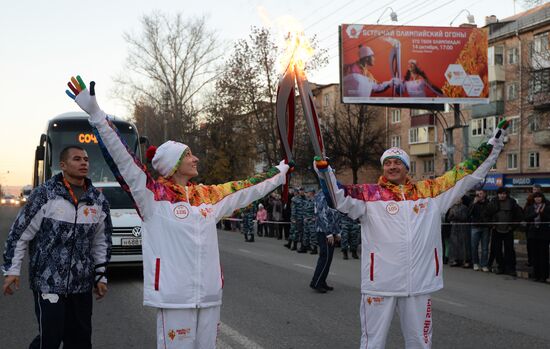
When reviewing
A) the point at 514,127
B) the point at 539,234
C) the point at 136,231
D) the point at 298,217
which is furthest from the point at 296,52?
the point at 514,127

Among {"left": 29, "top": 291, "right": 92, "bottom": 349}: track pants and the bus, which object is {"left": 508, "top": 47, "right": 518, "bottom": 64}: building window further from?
{"left": 29, "top": 291, "right": 92, "bottom": 349}: track pants

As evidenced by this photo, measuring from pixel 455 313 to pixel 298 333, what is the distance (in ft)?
8.00

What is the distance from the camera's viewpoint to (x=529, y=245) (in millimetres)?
12016

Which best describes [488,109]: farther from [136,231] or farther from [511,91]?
[136,231]

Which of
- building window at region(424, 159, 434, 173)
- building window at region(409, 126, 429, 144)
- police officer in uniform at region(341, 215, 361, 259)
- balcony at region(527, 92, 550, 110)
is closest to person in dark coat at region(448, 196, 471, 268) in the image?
police officer in uniform at region(341, 215, 361, 259)

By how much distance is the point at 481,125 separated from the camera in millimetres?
43969

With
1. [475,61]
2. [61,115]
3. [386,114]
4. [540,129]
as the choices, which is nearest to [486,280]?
[61,115]

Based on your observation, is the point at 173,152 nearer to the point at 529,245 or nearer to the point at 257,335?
the point at 257,335

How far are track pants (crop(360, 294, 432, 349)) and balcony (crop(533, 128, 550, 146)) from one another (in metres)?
35.9

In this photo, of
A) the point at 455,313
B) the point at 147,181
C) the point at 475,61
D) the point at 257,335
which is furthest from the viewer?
the point at 475,61

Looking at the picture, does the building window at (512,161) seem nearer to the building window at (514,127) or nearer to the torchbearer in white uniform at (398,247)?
the building window at (514,127)

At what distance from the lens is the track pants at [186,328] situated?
3.79m

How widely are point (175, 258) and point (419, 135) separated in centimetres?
4798

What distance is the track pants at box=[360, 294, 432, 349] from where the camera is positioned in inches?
170
